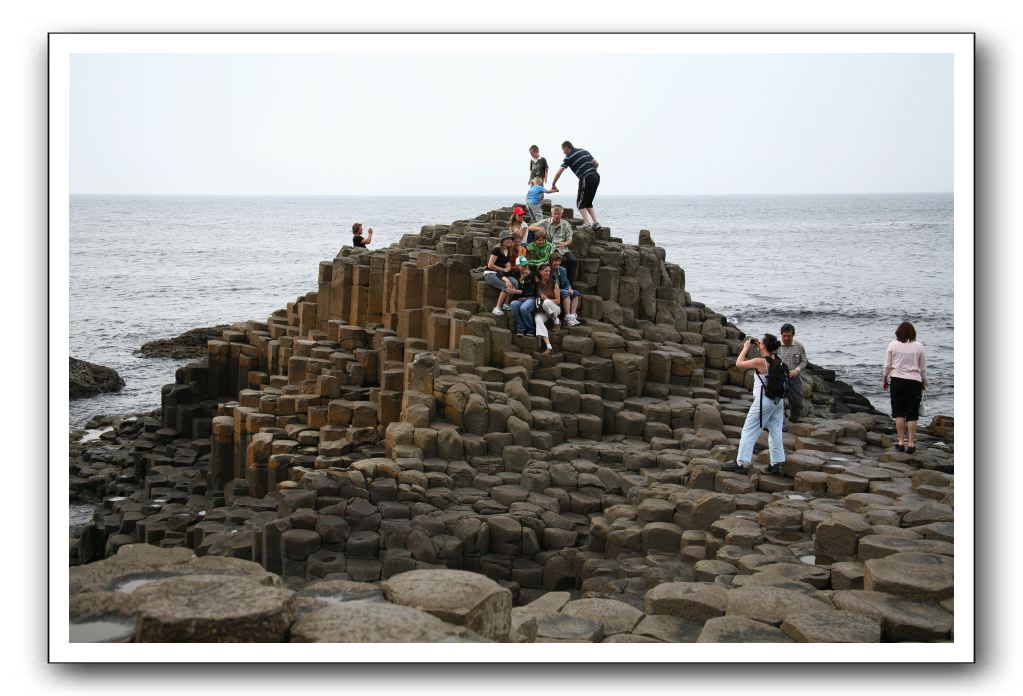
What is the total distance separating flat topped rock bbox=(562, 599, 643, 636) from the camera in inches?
376

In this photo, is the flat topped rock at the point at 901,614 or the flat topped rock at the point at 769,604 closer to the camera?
the flat topped rock at the point at 901,614

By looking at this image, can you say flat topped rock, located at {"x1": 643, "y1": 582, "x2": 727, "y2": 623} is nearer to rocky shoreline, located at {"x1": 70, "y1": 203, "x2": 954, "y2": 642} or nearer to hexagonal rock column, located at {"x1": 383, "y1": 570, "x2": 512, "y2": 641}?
rocky shoreline, located at {"x1": 70, "y1": 203, "x2": 954, "y2": 642}

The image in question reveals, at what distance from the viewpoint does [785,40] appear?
30.9 ft

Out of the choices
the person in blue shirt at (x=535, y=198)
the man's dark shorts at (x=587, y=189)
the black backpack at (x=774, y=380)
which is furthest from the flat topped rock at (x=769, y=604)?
the person in blue shirt at (x=535, y=198)

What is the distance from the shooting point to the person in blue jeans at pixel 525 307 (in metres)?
16.8

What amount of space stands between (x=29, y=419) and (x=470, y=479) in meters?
6.27

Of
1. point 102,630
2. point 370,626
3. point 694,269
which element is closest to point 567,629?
point 370,626

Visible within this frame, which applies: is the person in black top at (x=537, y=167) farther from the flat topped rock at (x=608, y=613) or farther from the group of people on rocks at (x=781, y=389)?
the flat topped rock at (x=608, y=613)

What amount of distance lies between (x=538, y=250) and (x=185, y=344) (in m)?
16.8

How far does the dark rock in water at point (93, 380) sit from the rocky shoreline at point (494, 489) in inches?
103

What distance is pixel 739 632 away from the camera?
8.91 m

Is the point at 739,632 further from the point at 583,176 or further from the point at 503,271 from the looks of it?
the point at 583,176

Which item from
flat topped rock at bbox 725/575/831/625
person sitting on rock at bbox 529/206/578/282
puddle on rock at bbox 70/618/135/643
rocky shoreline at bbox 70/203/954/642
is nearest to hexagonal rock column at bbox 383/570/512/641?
rocky shoreline at bbox 70/203/954/642

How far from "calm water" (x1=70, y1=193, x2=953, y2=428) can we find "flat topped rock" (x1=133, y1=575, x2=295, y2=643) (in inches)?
135
